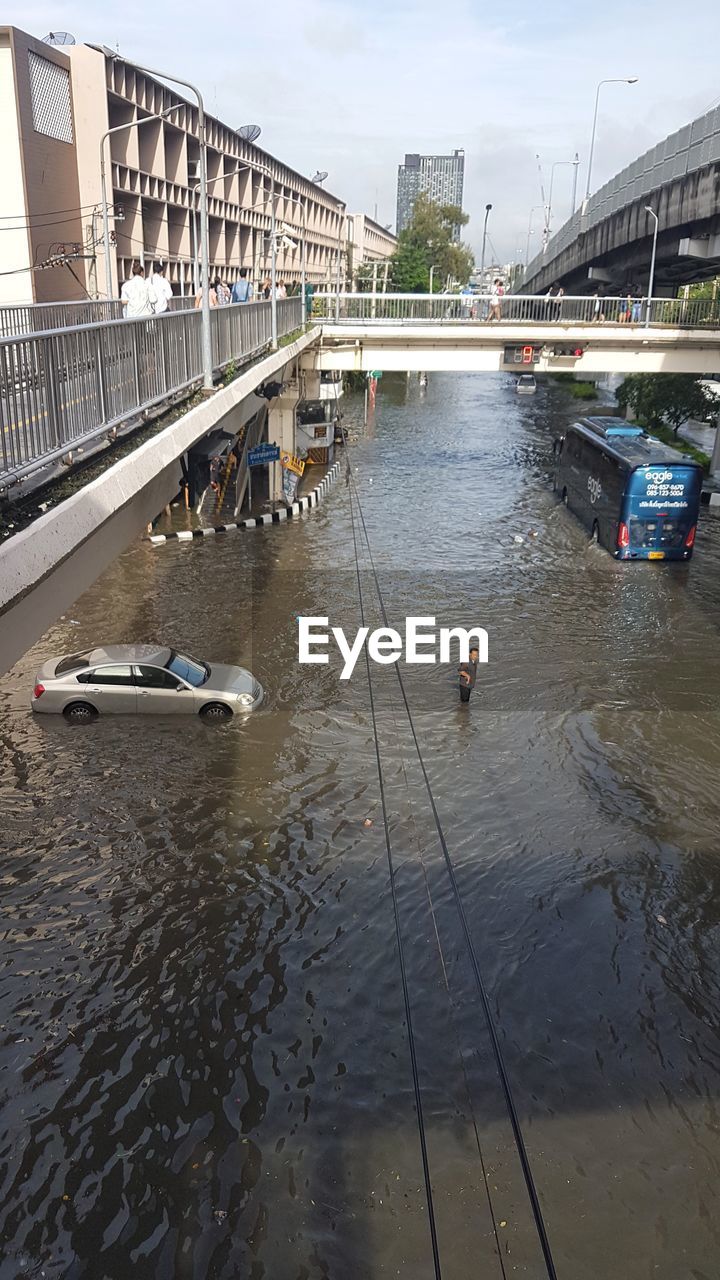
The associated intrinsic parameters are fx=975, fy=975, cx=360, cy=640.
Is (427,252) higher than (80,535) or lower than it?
higher

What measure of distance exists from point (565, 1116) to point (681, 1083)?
1235 millimetres

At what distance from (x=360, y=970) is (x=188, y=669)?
7.22 meters

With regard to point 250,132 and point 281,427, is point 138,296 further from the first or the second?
point 250,132

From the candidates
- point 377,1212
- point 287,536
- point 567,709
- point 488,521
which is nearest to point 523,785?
point 567,709

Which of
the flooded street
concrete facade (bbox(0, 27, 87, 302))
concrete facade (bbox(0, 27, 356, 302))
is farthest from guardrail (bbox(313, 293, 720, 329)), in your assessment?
the flooded street

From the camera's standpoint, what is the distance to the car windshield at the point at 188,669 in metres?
16.0

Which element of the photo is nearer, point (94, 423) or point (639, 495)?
point (94, 423)

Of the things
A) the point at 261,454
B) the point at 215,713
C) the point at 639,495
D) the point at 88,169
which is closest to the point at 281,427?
the point at 261,454

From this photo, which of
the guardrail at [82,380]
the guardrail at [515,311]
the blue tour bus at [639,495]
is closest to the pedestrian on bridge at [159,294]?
the guardrail at [82,380]

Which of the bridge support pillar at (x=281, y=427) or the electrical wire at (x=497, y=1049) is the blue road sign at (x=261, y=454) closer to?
the bridge support pillar at (x=281, y=427)

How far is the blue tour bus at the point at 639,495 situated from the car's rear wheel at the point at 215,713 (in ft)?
44.0

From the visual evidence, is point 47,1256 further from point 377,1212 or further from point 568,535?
point 568,535

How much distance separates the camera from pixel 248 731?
15.9 meters

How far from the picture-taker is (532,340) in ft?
105
